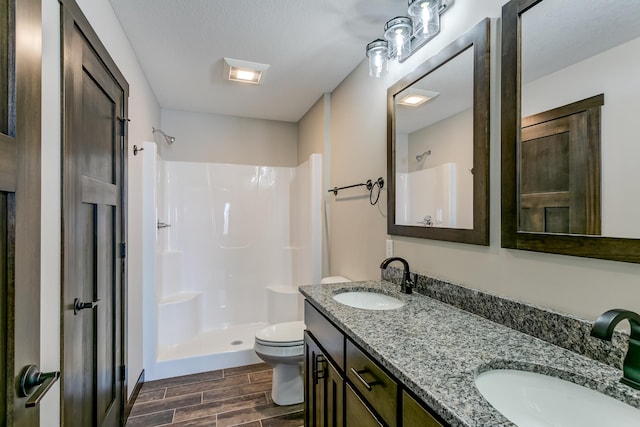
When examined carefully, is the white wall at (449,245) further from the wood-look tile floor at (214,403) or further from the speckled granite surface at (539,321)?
the wood-look tile floor at (214,403)

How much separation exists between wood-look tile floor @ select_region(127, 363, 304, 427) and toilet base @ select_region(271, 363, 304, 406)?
0.04 m

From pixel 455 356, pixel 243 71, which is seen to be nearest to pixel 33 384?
pixel 455 356

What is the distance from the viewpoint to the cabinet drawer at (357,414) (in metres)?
0.99

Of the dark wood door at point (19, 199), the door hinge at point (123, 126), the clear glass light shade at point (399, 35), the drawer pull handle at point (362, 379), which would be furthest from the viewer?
the door hinge at point (123, 126)

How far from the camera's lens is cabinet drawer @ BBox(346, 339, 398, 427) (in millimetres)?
877

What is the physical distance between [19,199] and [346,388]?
1.15 meters

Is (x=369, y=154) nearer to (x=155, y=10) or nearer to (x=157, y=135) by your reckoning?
(x=155, y=10)

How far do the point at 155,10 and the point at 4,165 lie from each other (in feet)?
4.92

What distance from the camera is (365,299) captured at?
1703 mm

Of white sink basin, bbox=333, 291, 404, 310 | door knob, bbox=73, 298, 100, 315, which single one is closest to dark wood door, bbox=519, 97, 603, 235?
white sink basin, bbox=333, 291, 404, 310

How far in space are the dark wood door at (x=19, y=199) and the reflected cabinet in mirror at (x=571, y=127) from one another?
56.1 inches

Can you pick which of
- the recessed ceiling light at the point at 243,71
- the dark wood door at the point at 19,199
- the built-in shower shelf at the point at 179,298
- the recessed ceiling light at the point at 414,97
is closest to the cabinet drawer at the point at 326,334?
the dark wood door at the point at 19,199

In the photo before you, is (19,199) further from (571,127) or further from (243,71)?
(243,71)

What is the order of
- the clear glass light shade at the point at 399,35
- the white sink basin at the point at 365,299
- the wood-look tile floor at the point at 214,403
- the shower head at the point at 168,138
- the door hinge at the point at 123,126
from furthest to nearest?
the shower head at the point at 168,138 → the wood-look tile floor at the point at 214,403 → the door hinge at the point at 123,126 → the white sink basin at the point at 365,299 → the clear glass light shade at the point at 399,35
